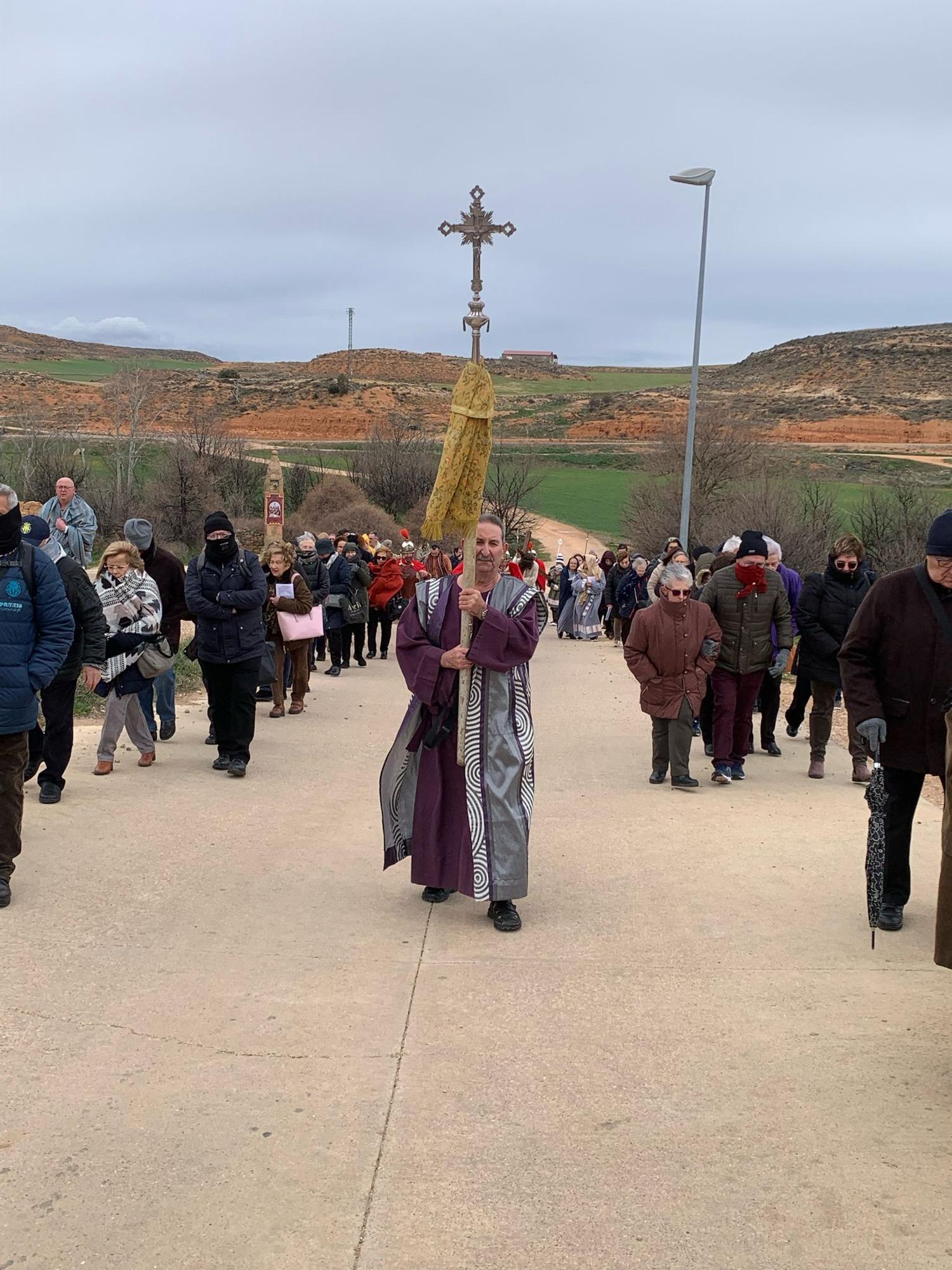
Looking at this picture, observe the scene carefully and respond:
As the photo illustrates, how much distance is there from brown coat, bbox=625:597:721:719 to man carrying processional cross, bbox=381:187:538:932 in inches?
139

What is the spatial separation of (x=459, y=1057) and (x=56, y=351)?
16687cm

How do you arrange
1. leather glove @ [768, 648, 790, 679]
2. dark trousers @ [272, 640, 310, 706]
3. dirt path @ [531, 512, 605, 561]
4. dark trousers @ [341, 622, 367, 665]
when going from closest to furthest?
leather glove @ [768, 648, 790, 679] < dark trousers @ [272, 640, 310, 706] < dark trousers @ [341, 622, 367, 665] < dirt path @ [531, 512, 605, 561]

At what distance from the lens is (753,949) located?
244 inches

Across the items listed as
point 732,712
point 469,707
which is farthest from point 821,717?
point 469,707

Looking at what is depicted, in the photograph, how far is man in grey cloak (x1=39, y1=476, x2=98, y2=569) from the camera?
45.8ft

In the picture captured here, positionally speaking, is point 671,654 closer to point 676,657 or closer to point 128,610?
point 676,657

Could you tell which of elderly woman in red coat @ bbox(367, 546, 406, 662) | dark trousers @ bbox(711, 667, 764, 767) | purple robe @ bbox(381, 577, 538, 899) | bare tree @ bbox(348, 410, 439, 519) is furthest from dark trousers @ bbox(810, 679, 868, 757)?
bare tree @ bbox(348, 410, 439, 519)

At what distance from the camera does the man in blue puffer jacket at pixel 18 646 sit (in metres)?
6.46

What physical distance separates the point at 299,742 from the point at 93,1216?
805cm

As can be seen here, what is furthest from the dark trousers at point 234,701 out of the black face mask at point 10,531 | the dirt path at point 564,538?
the dirt path at point 564,538

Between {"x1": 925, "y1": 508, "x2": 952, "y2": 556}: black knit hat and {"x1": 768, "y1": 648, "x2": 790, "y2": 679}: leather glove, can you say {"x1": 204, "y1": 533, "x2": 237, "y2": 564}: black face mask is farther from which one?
{"x1": 925, "y1": 508, "x2": 952, "y2": 556}: black knit hat

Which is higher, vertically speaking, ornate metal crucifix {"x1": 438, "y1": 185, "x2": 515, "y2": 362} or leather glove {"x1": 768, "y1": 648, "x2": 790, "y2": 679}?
ornate metal crucifix {"x1": 438, "y1": 185, "x2": 515, "y2": 362}

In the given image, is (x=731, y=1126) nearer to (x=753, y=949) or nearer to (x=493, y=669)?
(x=753, y=949)

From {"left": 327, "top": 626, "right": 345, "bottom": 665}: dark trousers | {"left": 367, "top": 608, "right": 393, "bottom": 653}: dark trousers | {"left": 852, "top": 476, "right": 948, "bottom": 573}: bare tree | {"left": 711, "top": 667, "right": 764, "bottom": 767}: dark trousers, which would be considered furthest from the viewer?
{"left": 852, "top": 476, "right": 948, "bottom": 573}: bare tree
